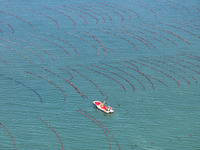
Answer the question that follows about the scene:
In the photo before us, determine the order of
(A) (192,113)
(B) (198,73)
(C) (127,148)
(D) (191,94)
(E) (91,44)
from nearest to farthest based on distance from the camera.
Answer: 1. (C) (127,148)
2. (A) (192,113)
3. (D) (191,94)
4. (B) (198,73)
5. (E) (91,44)

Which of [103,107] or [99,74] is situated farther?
[99,74]

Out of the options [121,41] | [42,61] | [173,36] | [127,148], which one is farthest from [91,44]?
[127,148]

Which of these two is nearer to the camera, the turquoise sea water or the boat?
the turquoise sea water

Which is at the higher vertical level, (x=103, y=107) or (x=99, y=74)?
(x=99, y=74)

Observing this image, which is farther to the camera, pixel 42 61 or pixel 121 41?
pixel 121 41

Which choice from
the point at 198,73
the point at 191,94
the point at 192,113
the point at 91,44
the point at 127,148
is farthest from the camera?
the point at 91,44

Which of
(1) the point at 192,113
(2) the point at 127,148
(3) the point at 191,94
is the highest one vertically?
(3) the point at 191,94

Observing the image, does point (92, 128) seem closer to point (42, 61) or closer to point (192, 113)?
point (192, 113)

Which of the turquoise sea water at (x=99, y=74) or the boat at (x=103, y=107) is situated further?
the boat at (x=103, y=107)
